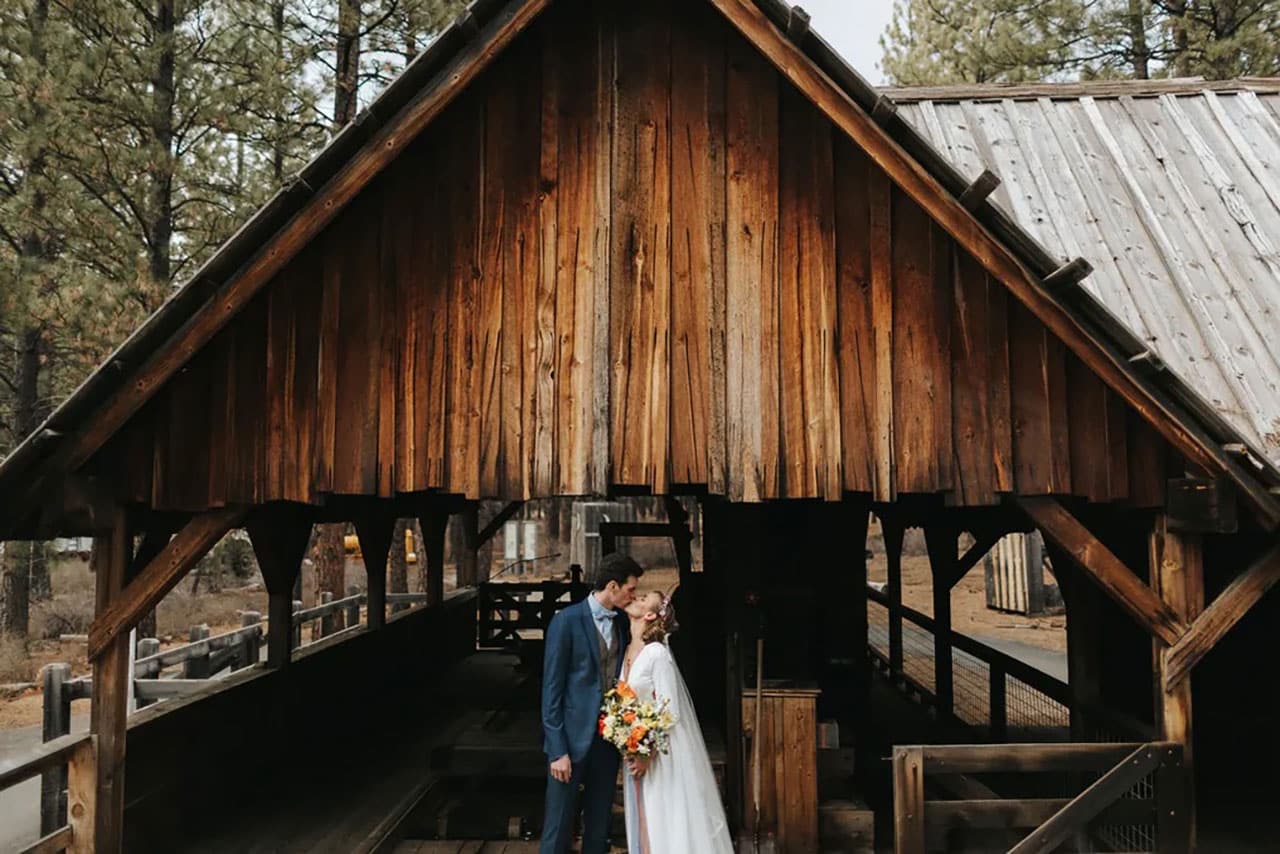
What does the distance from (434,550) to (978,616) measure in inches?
594

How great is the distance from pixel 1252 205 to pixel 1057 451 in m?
3.72

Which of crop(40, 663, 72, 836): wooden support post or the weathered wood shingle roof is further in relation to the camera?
crop(40, 663, 72, 836): wooden support post

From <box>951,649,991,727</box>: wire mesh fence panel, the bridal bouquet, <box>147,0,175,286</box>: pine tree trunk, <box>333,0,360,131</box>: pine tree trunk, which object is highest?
<box>333,0,360,131</box>: pine tree trunk

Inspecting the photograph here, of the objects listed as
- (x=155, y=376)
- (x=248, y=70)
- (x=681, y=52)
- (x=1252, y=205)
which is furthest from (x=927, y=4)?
(x=155, y=376)

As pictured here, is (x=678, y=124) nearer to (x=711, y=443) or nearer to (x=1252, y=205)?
(x=711, y=443)

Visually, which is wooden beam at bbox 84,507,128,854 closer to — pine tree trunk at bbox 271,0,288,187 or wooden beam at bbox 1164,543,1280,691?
wooden beam at bbox 1164,543,1280,691

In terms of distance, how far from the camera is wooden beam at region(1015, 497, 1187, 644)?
5809 mm

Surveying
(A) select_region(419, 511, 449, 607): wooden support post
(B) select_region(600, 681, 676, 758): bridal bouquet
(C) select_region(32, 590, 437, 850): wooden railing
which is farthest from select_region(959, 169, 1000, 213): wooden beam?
(A) select_region(419, 511, 449, 607): wooden support post

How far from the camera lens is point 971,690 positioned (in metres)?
15.6

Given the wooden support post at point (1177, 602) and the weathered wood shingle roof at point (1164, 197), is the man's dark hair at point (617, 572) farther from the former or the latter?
the weathered wood shingle roof at point (1164, 197)

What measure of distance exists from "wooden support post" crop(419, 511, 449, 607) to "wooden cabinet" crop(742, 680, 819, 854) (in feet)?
25.4

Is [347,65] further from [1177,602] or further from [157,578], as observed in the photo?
[1177,602]

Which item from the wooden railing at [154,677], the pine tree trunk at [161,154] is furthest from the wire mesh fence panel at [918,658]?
the pine tree trunk at [161,154]

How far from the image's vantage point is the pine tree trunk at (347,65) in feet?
55.9
